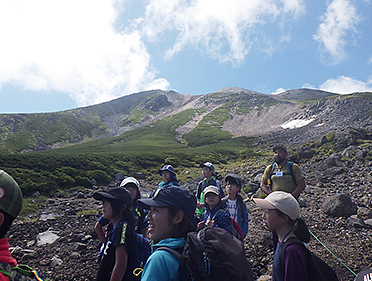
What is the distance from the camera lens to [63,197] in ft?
47.0

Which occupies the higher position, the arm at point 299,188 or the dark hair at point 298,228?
the arm at point 299,188

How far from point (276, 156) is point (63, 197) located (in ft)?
45.1

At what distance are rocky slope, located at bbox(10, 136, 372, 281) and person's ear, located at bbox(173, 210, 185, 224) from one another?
3717 mm

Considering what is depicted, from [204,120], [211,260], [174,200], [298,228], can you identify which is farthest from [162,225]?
[204,120]

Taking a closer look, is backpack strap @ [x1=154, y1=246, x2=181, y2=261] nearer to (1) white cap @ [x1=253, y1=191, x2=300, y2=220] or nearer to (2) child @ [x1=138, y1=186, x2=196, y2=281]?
(2) child @ [x1=138, y1=186, x2=196, y2=281]

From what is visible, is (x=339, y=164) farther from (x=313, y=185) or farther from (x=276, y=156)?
(x=276, y=156)

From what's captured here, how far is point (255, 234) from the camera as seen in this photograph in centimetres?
757

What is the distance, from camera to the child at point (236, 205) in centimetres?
482

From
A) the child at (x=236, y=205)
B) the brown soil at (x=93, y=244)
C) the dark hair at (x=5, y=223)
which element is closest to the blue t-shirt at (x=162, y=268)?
the dark hair at (x=5, y=223)

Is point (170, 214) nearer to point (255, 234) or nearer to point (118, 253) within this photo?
point (118, 253)

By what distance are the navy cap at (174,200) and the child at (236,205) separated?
2.89 m

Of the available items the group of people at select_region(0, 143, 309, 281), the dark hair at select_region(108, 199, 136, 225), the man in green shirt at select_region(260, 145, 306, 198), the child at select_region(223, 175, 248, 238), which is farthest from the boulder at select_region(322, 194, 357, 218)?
the dark hair at select_region(108, 199, 136, 225)

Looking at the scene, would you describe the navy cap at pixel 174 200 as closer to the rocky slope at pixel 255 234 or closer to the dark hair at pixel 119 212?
the dark hair at pixel 119 212

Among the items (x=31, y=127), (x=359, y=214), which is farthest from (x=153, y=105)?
(x=359, y=214)
